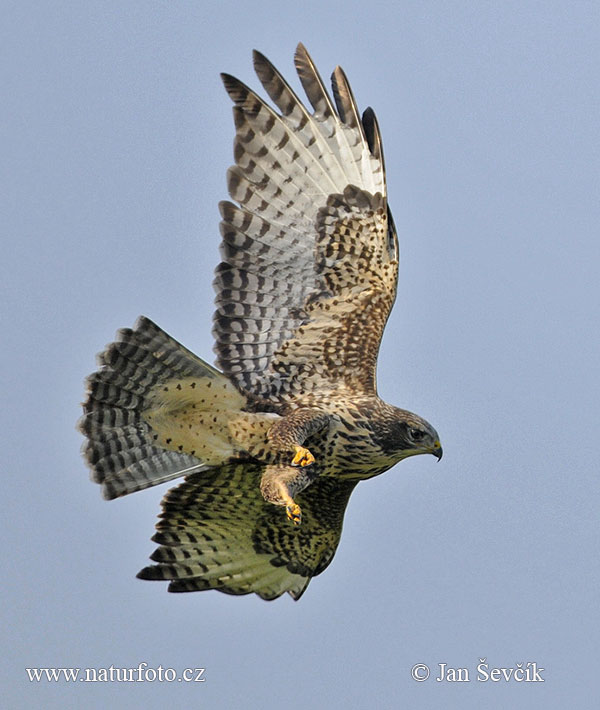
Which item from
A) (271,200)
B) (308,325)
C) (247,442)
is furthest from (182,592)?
(271,200)

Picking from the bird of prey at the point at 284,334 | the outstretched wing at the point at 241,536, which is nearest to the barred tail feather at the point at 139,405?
the bird of prey at the point at 284,334

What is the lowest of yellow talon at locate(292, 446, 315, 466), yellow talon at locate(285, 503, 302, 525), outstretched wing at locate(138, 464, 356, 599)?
outstretched wing at locate(138, 464, 356, 599)

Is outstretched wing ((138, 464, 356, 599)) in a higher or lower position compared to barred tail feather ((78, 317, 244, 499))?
lower

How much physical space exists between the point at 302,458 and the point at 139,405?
1.45 m

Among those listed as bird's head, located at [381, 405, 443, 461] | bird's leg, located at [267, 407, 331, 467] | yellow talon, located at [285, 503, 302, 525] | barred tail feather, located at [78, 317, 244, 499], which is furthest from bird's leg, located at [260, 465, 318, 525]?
barred tail feather, located at [78, 317, 244, 499]

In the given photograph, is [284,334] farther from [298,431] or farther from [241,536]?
[241,536]

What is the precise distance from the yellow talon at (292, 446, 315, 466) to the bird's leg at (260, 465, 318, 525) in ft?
0.44

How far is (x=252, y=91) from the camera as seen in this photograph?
1232cm

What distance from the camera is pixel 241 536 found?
13.2 m

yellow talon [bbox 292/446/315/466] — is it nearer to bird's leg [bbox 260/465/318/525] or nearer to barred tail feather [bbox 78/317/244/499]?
bird's leg [bbox 260/465/318/525]

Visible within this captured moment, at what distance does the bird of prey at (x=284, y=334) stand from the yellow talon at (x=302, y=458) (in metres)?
0.24

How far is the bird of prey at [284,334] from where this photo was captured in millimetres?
12062

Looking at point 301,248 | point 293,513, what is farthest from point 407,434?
point 301,248

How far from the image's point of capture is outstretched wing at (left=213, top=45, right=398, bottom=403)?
40.4 ft
